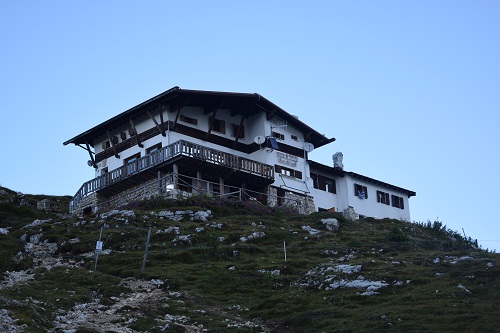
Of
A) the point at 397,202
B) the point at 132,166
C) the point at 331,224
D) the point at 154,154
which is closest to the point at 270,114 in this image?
the point at 154,154

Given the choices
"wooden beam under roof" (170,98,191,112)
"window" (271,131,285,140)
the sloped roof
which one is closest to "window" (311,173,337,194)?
the sloped roof

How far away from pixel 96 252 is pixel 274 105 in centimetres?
2952

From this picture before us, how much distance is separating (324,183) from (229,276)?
110ft

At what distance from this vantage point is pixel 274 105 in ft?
229

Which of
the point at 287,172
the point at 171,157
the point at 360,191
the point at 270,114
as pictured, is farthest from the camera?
the point at 360,191

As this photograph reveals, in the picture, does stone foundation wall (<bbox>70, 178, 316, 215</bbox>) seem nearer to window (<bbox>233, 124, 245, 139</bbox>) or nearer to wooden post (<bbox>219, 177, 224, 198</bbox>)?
wooden post (<bbox>219, 177, 224, 198</bbox>)

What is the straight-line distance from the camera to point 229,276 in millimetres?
42281

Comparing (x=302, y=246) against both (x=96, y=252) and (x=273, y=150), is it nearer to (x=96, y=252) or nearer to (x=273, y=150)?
(x=96, y=252)

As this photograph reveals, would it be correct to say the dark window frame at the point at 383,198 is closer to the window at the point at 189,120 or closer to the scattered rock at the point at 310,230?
the window at the point at 189,120

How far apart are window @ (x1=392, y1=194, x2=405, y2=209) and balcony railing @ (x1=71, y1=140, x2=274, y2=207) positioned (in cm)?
1757

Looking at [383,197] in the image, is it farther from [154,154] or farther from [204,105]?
[154,154]

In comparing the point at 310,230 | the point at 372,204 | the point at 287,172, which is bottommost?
the point at 310,230

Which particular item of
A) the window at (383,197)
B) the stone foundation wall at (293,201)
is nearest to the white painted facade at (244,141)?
the stone foundation wall at (293,201)

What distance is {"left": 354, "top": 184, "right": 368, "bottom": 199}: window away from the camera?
7569 cm
